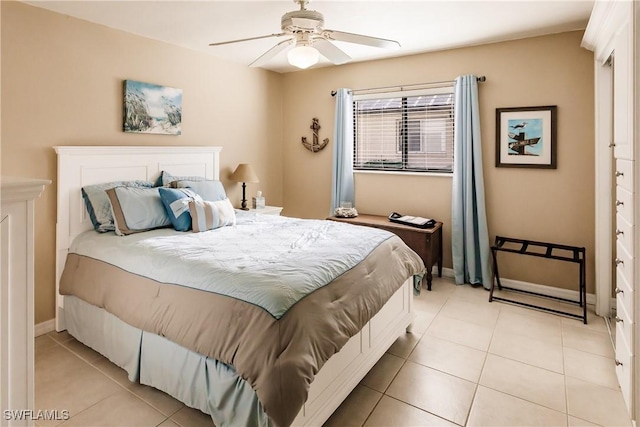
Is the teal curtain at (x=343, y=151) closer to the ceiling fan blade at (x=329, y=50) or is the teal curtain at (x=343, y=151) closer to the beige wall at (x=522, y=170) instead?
the beige wall at (x=522, y=170)

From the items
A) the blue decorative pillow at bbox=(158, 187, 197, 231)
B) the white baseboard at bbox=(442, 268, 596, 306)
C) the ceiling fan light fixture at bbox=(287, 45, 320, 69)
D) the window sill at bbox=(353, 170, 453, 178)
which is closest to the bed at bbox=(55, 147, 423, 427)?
the blue decorative pillow at bbox=(158, 187, 197, 231)

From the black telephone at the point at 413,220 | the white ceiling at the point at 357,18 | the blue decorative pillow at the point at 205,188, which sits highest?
the white ceiling at the point at 357,18

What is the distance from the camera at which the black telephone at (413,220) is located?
4008 millimetres

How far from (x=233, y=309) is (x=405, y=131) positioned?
338cm

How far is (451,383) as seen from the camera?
7.74 ft

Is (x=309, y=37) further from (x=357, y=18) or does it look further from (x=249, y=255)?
(x=249, y=255)

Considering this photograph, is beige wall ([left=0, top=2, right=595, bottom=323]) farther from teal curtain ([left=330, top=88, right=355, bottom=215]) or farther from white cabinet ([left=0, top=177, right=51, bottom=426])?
white cabinet ([left=0, top=177, right=51, bottom=426])

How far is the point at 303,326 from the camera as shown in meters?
1.70

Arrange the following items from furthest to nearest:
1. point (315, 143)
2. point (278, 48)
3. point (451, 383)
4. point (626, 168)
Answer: point (315, 143) → point (278, 48) → point (451, 383) → point (626, 168)

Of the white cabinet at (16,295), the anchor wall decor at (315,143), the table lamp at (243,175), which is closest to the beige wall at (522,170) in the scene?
the anchor wall decor at (315,143)

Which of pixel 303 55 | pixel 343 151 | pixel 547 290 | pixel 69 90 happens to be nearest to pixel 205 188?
pixel 69 90

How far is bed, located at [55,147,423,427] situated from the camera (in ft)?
5.41

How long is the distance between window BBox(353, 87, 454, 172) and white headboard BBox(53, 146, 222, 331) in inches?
90.6

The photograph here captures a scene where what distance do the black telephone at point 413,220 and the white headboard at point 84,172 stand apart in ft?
7.86
